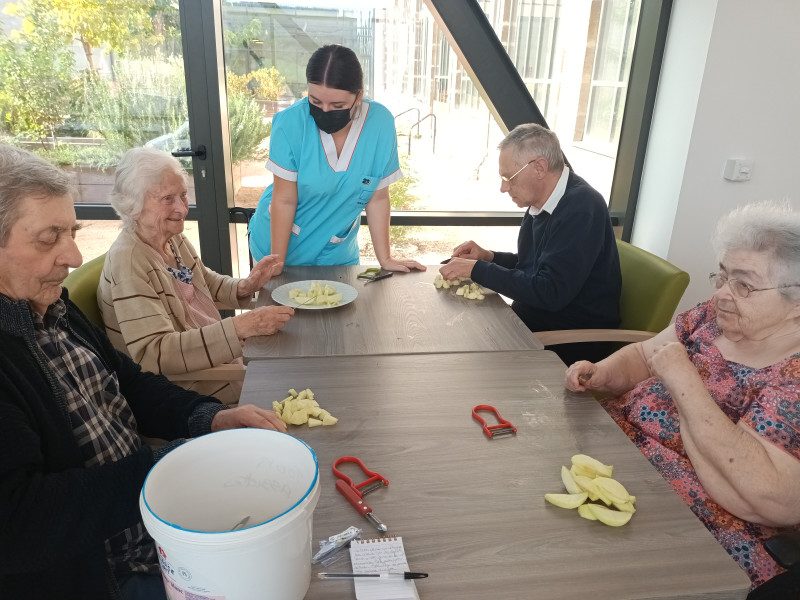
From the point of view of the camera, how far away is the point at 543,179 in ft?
7.16

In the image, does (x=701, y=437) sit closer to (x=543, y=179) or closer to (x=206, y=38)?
(x=543, y=179)

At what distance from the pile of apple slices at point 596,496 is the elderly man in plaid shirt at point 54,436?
0.60 m

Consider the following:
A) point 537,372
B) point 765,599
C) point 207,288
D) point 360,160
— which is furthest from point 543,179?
point 765,599

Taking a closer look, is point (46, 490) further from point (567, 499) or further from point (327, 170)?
point (327, 170)

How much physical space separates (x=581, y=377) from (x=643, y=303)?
2.73 ft

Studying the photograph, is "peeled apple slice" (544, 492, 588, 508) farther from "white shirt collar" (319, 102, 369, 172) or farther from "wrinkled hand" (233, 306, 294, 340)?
"white shirt collar" (319, 102, 369, 172)

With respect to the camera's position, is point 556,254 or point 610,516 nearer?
point 610,516

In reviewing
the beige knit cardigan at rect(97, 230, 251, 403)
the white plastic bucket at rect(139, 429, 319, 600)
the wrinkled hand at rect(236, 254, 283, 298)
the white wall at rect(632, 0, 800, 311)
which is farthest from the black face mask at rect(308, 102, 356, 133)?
the white wall at rect(632, 0, 800, 311)

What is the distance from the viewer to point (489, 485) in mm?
1101

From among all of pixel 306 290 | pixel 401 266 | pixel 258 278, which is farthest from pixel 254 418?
pixel 401 266

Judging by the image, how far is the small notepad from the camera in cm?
86

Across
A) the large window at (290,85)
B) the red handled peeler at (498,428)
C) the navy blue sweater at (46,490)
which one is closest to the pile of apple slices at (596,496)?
the red handled peeler at (498,428)

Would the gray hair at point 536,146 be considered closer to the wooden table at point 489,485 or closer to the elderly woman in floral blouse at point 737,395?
the elderly woman in floral blouse at point 737,395

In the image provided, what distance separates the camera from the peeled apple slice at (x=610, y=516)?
996mm
